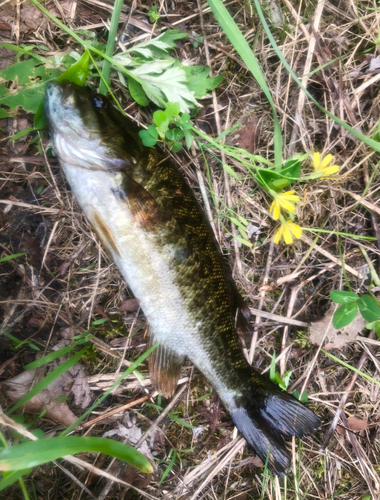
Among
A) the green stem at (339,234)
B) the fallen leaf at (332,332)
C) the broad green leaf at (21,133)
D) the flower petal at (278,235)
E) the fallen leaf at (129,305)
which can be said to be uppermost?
the broad green leaf at (21,133)

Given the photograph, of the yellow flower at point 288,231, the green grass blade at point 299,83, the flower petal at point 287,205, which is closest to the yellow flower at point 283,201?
the flower petal at point 287,205

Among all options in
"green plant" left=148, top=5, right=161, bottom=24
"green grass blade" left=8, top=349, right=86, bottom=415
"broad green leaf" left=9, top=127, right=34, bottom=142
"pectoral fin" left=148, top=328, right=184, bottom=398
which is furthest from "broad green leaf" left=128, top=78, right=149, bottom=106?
"green grass blade" left=8, top=349, right=86, bottom=415

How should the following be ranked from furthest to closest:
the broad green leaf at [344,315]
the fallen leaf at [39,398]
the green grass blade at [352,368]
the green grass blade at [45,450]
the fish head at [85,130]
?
the green grass blade at [352,368], the broad green leaf at [344,315], the fallen leaf at [39,398], the fish head at [85,130], the green grass blade at [45,450]

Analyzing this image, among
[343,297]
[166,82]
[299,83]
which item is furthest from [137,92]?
[343,297]

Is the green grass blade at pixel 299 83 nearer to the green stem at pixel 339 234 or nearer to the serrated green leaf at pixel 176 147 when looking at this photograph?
the green stem at pixel 339 234

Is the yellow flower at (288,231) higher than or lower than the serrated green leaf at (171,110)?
lower

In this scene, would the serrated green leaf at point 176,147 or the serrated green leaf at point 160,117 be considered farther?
the serrated green leaf at point 176,147

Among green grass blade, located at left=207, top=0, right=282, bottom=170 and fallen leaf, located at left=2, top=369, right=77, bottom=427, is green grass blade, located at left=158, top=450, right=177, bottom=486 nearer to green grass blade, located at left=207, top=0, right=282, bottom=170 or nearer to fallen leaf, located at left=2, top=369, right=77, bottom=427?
fallen leaf, located at left=2, top=369, right=77, bottom=427
